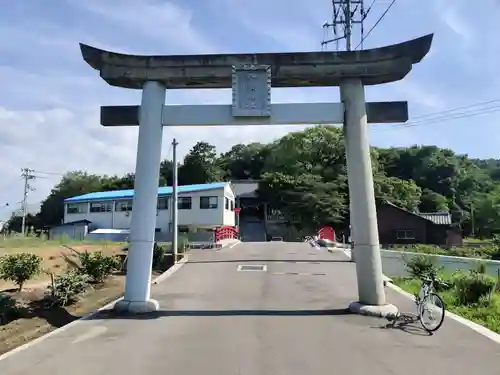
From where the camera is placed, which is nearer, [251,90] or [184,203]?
[251,90]

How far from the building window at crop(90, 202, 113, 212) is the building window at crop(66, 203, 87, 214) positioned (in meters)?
1.35

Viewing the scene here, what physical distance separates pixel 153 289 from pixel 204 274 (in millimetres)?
3349

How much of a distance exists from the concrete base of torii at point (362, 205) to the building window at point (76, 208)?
46618mm

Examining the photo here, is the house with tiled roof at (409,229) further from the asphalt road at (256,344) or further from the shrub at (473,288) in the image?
the shrub at (473,288)

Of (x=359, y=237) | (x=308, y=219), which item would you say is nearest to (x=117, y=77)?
(x=359, y=237)

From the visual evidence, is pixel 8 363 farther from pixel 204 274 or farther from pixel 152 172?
pixel 204 274

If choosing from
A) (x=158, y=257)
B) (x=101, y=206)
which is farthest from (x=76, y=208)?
(x=158, y=257)

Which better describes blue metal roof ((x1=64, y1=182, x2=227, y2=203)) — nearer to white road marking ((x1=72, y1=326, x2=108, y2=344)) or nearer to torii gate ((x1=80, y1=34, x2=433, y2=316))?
torii gate ((x1=80, y1=34, x2=433, y2=316))

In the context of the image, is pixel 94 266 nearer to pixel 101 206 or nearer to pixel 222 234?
pixel 222 234

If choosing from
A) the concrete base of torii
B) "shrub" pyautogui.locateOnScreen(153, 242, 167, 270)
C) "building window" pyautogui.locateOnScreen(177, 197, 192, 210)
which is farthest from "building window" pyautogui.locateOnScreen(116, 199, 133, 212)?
the concrete base of torii

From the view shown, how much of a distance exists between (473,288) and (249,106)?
6293 millimetres

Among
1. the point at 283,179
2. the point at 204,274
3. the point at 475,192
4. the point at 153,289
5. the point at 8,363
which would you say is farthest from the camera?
the point at 475,192

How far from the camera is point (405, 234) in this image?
5003 centimetres

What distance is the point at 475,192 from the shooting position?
68750 millimetres
